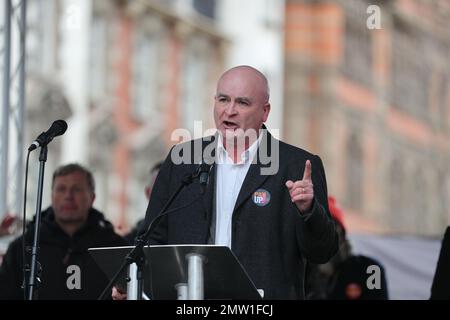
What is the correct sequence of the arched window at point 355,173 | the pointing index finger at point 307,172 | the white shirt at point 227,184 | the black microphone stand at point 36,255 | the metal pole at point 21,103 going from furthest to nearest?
the arched window at point 355,173
the metal pole at point 21,103
the white shirt at point 227,184
the black microphone stand at point 36,255
the pointing index finger at point 307,172

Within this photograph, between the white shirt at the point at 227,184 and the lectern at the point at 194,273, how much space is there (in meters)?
0.66

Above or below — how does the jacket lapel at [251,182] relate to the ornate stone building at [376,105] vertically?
below

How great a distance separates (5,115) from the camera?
9.90 metres

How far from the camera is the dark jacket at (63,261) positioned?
29.5 ft

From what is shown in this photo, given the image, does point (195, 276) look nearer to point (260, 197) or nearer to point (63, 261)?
point (260, 197)

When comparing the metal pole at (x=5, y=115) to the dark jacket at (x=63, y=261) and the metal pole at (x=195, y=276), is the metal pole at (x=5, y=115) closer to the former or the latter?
the dark jacket at (x=63, y=261)

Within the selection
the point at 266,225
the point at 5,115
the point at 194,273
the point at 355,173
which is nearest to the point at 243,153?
the point at 266,225

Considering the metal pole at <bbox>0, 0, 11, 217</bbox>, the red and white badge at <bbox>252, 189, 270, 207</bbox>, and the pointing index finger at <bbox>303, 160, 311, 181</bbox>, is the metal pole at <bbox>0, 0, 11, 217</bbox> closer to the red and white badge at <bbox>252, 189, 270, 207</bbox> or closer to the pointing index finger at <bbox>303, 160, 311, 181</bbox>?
the red and white badge at <bbox>252, 189, 270, 207</bbox>

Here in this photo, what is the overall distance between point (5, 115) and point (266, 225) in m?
3.30

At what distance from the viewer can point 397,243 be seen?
12.7 meters

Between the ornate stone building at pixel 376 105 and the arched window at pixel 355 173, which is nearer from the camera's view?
the arched window at pixel 355 173

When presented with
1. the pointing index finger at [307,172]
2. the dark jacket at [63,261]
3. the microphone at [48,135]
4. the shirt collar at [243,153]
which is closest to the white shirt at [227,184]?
the shirt collar at [243,153]
